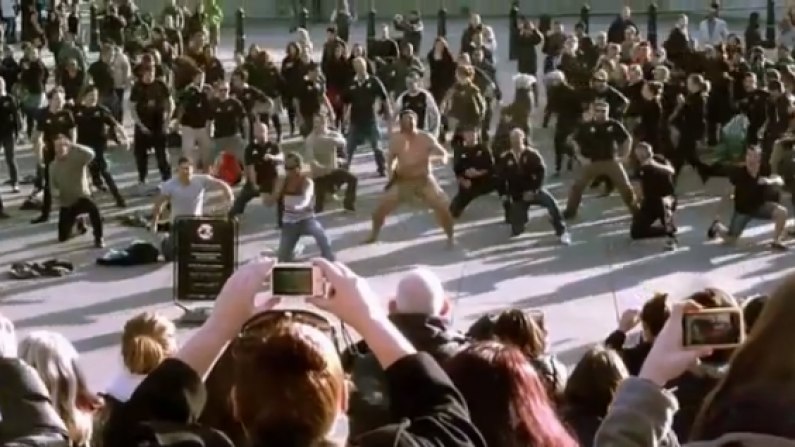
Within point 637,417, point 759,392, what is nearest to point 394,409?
point 637,417

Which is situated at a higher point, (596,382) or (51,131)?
(51,131)

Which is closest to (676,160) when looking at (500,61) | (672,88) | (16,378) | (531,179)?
(672,88)

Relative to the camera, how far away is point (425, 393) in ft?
11.4

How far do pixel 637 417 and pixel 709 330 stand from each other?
3.21 feet

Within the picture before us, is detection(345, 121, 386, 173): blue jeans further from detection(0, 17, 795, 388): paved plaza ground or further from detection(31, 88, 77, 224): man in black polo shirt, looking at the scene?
detection(31, 88, 77, 224): man in black polo shirt

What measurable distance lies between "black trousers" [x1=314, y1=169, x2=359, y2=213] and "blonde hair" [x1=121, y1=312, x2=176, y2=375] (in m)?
11.1

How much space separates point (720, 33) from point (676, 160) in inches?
400

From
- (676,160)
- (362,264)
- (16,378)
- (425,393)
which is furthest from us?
(676,160)

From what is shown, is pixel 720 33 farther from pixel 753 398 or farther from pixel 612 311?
pixel 753 398

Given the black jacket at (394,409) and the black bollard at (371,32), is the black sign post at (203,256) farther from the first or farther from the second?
the black bollard at (371,32)

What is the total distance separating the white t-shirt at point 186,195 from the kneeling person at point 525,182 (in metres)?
3.55

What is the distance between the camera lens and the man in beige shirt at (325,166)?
59.1 ft

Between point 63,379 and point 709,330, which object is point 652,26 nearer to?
point 63,379

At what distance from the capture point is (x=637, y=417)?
3500 millimetres
